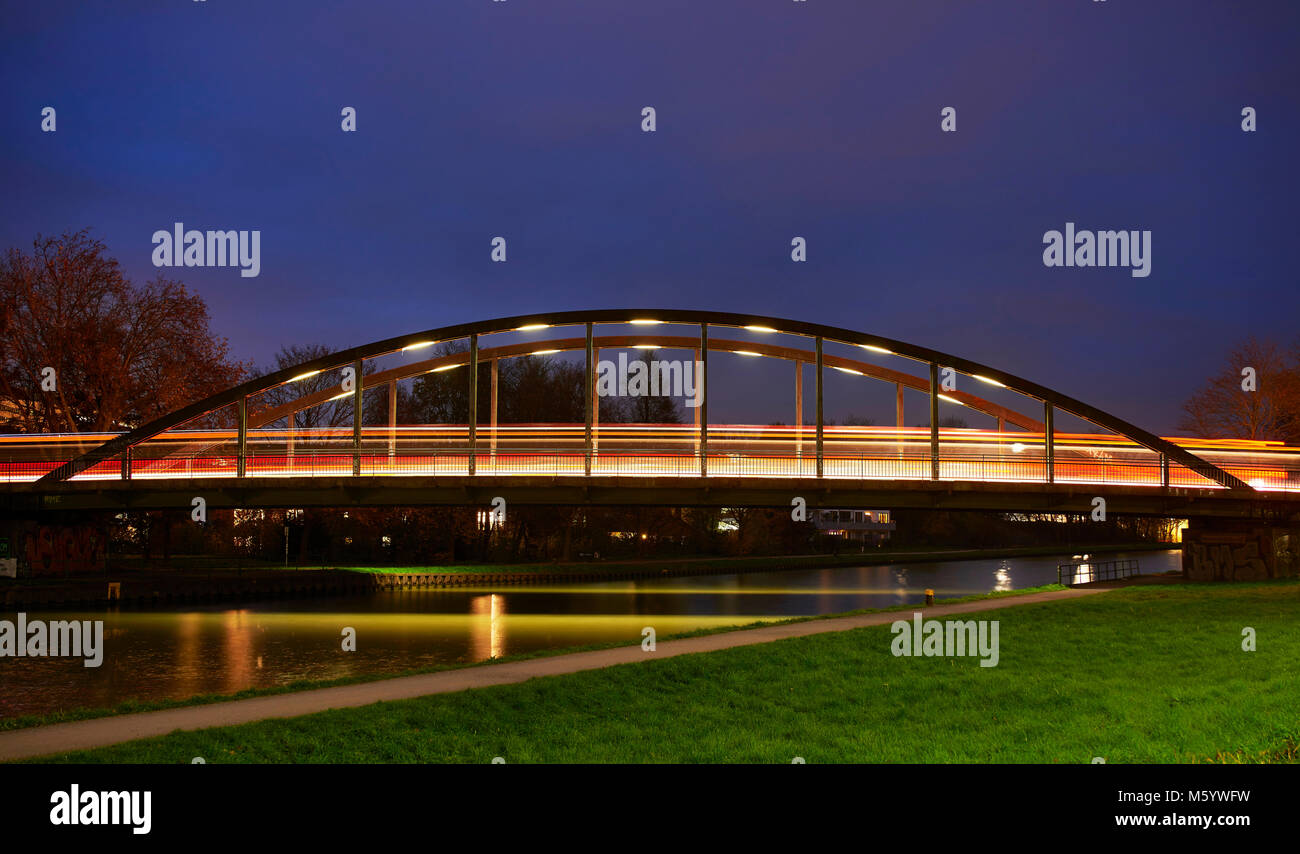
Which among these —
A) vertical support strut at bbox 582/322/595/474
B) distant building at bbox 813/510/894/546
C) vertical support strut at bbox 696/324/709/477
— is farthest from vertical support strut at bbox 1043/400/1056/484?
distant building at bbox 813/510/894/546

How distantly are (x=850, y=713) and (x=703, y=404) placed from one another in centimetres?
2417

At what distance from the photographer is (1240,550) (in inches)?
1473

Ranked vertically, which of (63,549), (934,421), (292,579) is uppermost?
(934,421)

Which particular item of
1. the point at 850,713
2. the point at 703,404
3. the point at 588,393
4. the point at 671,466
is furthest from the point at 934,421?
the point at 850,713

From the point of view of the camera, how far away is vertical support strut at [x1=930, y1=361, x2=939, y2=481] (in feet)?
117

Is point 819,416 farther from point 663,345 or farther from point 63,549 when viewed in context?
point 63,549

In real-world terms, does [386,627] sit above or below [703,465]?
below

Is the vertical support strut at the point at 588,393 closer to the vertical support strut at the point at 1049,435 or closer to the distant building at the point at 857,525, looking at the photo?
the vertical support strut at the point at 1049,435

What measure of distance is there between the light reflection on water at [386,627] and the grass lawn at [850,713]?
31.7 ft

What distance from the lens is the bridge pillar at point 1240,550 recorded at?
1449 inches
